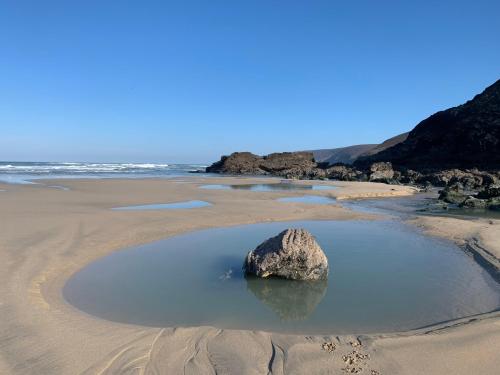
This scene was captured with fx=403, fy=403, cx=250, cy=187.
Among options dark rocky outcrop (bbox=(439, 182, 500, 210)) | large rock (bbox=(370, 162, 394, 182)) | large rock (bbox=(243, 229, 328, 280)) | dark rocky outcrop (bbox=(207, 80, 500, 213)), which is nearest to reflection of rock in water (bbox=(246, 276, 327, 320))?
large rock (bbox=(243, 229, 328, 280))

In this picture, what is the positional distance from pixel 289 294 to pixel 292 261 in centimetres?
83

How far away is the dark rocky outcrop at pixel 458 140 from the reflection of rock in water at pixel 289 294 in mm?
44851

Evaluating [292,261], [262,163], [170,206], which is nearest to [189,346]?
[292,261]

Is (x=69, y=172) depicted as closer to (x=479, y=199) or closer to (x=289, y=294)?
(x=479, y=199)

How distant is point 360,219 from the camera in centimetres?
1517

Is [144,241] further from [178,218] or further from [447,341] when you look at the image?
[447,341]

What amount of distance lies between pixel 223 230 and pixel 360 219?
18.6ft

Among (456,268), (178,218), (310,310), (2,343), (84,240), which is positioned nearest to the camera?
(2,343)

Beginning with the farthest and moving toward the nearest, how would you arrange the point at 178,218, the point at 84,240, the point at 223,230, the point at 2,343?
1. the point at 178,218
2. the point at 223,230
3. the point at 84,240
4. the point at 2,343

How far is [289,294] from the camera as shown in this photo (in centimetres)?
680

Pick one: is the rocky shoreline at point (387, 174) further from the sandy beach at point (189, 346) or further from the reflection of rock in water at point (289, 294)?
the sandy beach at point (189, 346)

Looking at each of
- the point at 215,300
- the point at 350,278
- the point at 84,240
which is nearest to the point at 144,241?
the point at 84,240

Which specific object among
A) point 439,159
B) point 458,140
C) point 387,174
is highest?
point 458,140

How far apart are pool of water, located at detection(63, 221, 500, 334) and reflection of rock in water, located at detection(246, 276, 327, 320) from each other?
16mm
